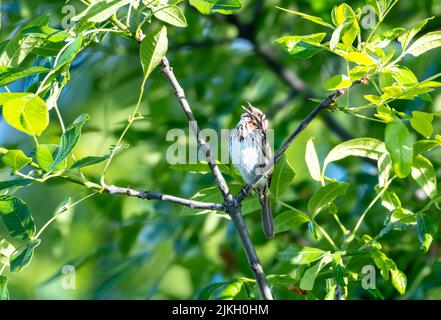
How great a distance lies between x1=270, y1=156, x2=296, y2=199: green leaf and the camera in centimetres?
272

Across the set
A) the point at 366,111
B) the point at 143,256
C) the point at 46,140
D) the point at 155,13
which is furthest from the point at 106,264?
the point at 155,13

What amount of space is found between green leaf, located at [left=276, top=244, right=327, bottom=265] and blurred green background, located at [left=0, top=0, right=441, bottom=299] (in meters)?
1.15

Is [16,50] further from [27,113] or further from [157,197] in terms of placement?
[157,197]

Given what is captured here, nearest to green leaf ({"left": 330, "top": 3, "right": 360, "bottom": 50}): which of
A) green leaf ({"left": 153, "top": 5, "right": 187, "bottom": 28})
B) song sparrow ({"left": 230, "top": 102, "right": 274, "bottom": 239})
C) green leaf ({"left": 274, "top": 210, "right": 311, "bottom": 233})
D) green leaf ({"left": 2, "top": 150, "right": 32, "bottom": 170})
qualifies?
green leaf ({"left": 153, "top": 5, "right": 187, "bottom": 28})

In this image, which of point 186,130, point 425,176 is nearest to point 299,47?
point 425,176

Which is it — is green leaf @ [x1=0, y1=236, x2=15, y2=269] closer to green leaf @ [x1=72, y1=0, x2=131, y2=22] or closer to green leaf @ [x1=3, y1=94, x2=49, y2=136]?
green leaf @ [x1=3, y1=94, x2=49, y2=136]

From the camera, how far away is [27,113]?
204cm

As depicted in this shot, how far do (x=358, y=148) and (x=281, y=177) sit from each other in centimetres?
30

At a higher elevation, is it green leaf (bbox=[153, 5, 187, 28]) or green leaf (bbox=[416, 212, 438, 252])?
green leaf (bbox=[153, 5, 187, 28])

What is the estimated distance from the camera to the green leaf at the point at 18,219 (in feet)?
7.77

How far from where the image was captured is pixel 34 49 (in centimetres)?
231

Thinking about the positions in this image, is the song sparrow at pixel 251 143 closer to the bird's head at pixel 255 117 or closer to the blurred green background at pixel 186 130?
the bird's head at pixel 255 117

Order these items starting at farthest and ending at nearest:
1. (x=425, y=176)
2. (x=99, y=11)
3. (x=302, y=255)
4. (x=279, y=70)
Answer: (x=279, y=70) → (x=425, y=176) → (x=302, y=255) → (x=99, y=11)
